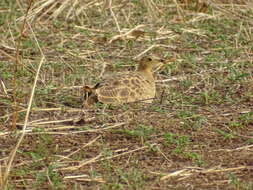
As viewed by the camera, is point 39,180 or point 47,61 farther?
point 47,61

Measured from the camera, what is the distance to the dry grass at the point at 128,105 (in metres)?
5.16

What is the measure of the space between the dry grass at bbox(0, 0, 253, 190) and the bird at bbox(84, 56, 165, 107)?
14cm

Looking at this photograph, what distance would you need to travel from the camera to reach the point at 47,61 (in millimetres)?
8438

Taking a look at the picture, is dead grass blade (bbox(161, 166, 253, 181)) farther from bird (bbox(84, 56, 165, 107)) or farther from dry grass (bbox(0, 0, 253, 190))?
bird (bbox(84, 56, 165, 107))

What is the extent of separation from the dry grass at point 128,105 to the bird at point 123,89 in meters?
0.14

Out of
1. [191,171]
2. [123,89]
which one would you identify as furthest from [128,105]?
[191,171]

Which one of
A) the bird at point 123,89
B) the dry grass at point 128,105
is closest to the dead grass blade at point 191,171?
the dry grass at point 128,105

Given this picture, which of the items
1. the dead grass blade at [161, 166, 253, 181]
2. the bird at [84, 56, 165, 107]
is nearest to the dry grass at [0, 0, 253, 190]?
the dead grass blade at [161, 166, 253, 181]

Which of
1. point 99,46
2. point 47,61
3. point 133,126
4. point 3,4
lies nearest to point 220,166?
point 133,126

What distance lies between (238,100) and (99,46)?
2.74 metres

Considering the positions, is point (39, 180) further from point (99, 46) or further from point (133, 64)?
point (99, 46)

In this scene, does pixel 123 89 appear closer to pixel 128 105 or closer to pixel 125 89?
pixel 125 89

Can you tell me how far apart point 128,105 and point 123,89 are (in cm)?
25

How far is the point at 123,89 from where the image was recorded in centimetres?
696
